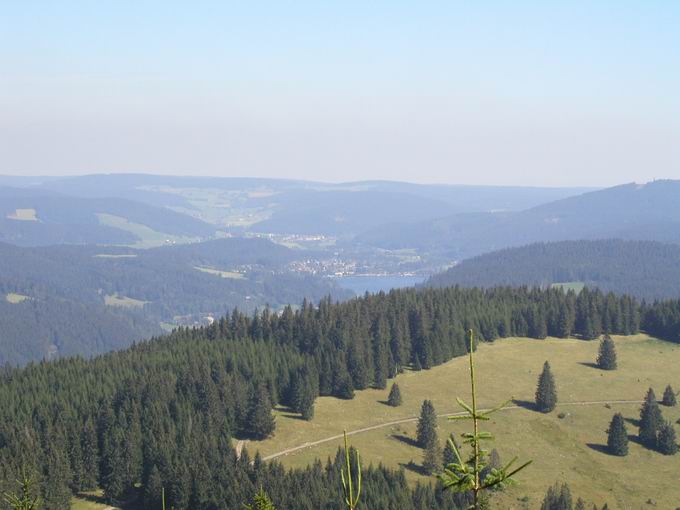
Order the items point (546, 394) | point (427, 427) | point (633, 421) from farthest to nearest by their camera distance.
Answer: point (546, 394)
point (633, 421)
point (427, 427)

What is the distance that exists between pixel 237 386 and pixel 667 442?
200ft

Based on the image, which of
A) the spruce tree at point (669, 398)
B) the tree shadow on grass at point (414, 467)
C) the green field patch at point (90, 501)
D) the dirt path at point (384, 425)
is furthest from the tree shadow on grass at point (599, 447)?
the green field patch at point (90, 501)

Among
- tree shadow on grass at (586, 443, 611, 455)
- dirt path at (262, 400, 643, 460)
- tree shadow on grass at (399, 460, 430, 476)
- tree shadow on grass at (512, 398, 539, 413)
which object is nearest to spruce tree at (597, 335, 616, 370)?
dirt path at (262, 400, 643, 460)

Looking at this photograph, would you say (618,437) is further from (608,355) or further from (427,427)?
→ (608,355)

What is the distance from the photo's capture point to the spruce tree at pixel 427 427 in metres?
115

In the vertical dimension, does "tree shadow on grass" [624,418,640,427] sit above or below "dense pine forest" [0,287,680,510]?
below

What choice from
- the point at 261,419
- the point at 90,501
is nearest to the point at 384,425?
the point at 261,419

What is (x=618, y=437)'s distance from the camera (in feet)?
387

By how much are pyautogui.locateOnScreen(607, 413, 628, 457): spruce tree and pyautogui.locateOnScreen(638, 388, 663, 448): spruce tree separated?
5595 mm

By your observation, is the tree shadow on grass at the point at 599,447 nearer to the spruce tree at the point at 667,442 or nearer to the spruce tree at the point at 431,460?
Answer: the spruce tree at the point at 667,442

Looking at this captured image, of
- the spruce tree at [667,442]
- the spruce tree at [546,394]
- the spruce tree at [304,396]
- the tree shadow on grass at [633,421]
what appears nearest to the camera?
the spruce tree at [667,442]

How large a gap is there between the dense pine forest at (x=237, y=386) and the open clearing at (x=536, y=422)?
526 cm

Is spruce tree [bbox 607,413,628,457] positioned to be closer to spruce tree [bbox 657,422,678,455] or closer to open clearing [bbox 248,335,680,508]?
open clearing [bbox 248,335,680,508]

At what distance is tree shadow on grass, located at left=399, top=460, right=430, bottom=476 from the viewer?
4273 inches
